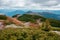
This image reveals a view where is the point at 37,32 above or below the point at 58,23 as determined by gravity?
above

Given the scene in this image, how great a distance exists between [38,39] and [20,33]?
0.90 meters

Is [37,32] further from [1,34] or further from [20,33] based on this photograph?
[1,34]

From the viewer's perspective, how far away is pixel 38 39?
→ 10148 mm

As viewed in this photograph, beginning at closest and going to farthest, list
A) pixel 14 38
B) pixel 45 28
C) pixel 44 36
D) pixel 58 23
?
1. pixel 14 38
2. pixel 44 36
3. pixel 45 28
4. pixel 58 23

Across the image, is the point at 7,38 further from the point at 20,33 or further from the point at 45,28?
the point at 45,28

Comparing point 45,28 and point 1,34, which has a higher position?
point 1,34

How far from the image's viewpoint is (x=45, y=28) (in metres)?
13.6

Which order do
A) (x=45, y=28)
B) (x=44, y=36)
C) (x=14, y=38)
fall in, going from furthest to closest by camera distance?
(x=45, y=28)
(x=44, y=36)
(x=14, y=38)

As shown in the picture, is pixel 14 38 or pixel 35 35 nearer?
pixel 14 38

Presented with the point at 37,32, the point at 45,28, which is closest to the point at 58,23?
the point at 45,28

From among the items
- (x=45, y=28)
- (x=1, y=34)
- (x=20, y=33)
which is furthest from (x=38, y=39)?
(x=45, y=28)

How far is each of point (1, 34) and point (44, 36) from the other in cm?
207

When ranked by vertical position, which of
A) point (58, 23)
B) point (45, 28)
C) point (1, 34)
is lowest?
point (58, 23)

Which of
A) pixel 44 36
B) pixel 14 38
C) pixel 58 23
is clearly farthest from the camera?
pixel 58 23
